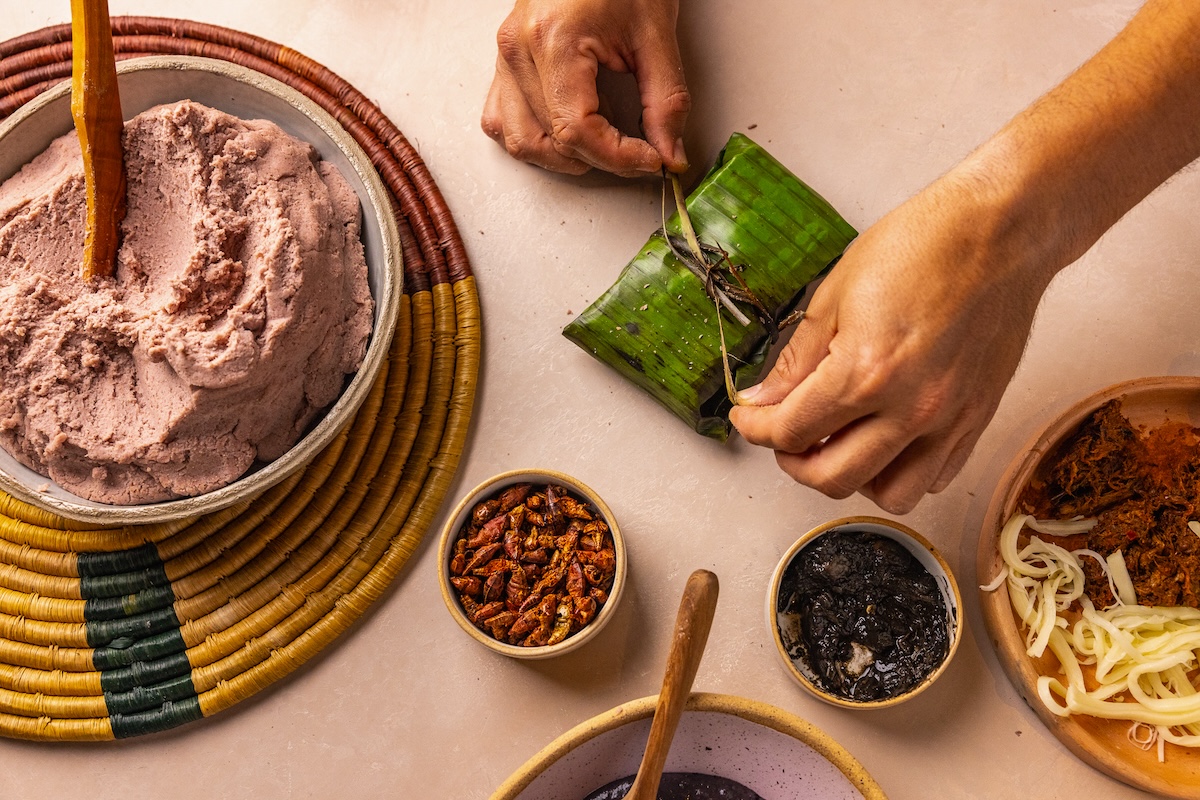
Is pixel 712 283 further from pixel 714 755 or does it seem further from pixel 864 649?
pixel 714 755

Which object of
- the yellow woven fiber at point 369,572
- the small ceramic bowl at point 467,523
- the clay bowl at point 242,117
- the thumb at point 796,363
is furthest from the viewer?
the yellow woven fiber at point 369,572

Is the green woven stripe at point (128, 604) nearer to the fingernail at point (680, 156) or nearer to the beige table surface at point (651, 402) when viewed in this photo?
the beige table surface at point (651, 402)

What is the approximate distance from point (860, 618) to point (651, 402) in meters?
0.53

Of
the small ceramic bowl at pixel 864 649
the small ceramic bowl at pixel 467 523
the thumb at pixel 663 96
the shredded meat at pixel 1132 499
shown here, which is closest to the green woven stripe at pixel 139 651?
the small ceramic bowl at pixel 467 523

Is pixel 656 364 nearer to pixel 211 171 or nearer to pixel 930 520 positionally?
pixel 930 520

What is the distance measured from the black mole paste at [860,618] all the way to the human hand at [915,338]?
0.34 meters

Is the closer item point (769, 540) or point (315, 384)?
point (315, 384)

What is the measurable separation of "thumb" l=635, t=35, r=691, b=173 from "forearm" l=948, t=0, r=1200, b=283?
0.57 metres

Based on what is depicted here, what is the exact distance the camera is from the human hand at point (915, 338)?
108 cm

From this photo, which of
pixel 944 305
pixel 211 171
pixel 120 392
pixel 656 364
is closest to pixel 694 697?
pixel 656 364

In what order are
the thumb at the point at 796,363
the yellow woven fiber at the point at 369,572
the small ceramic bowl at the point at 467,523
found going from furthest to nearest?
1. the yellow woven fiber at the point at 369,572
2. the small ceramic bowl at the point at 467,523
3. the thumb at the point at 796,363

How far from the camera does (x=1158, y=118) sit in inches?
43.9

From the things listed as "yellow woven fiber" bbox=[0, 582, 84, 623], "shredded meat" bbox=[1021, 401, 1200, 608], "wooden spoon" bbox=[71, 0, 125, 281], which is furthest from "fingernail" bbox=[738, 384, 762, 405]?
"yellow woven fiber" bbox=[0, 582, 84, 623]

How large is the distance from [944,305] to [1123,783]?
1.07 metres
